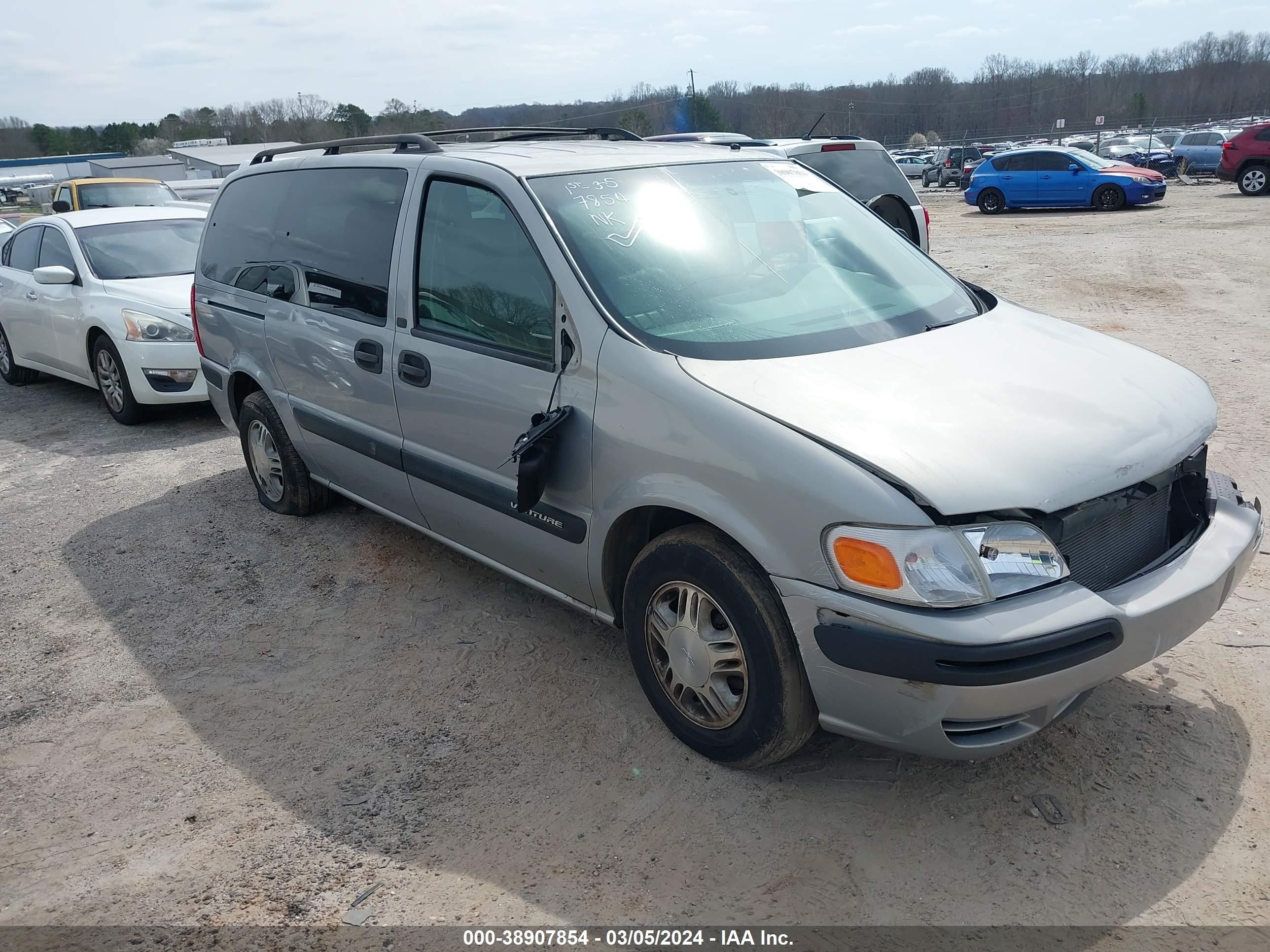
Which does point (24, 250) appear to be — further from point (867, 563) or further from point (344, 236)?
point (867, 563)

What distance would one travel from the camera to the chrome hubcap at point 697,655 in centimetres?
294

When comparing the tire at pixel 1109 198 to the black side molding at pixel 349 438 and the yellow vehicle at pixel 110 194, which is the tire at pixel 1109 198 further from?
the black side molding at pixel 349 438

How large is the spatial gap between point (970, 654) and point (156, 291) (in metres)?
7.36

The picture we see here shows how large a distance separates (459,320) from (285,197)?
70.3 inches

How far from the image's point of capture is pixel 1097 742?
3.11 meters

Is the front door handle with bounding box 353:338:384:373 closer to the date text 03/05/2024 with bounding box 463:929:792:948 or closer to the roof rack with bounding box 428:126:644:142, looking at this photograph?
the roof rack with bounding box 428:126:644:142

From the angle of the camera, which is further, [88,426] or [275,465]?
[88,426]

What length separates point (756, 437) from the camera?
2688 millimetres

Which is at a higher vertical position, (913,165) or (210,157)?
(210,157)

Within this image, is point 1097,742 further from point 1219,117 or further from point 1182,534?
point 1219,117

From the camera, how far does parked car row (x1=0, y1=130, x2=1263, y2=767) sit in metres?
2.50

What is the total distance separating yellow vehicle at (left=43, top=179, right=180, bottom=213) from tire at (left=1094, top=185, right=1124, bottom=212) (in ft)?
60.6

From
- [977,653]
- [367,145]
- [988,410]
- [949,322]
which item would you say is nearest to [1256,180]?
[949,322]

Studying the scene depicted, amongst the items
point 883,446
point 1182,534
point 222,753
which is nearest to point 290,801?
point 222,753
